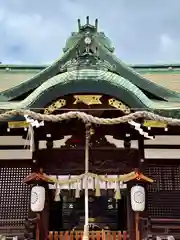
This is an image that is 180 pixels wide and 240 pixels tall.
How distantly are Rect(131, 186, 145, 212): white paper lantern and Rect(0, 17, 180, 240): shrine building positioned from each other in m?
0.02

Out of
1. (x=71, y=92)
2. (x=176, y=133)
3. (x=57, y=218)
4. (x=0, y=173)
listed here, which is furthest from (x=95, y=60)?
(x=57, y=218)

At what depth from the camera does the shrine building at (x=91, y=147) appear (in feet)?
21.5

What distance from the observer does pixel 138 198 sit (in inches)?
275

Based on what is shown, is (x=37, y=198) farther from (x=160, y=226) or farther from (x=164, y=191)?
(x=164, y=191)

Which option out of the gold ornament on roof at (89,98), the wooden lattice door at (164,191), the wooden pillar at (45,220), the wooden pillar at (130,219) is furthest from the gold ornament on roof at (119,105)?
the wooden pillar at (45,220)

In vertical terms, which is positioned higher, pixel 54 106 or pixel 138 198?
pixel 54 106

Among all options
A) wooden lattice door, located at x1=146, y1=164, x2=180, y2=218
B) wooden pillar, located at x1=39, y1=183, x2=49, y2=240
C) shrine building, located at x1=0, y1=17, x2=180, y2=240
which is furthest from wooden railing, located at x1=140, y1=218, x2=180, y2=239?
wooden pillar, located at x1=39, y1=183, x2=49, y2=240

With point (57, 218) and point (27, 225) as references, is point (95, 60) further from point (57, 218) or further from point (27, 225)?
point (57, 218)

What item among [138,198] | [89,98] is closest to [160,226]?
[138,198]

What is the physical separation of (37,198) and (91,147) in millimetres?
1494

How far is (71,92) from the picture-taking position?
21.3ft

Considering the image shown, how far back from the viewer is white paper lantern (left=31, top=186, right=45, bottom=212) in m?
6.93

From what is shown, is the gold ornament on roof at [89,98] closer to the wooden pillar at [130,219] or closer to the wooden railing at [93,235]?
the wooden pillar at [130,219]

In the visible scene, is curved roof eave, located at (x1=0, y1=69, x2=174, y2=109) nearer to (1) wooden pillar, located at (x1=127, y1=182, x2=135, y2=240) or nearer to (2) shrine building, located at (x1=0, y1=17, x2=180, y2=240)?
(2) shrine building, located at (x1=0, y1=17, x2=180, y2=240)
